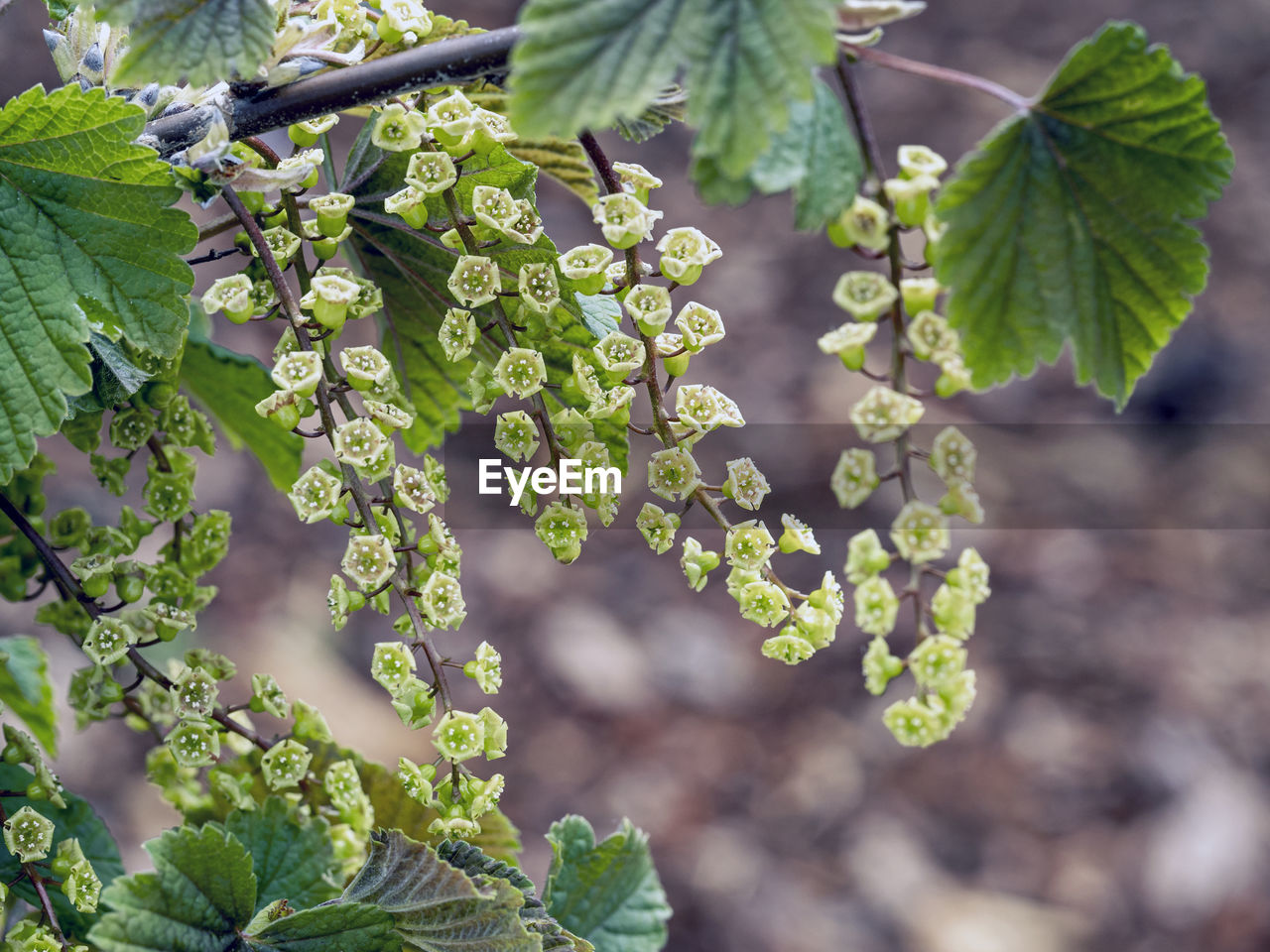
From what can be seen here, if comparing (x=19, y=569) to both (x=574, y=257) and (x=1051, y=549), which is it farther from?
(x=1051, y=549)

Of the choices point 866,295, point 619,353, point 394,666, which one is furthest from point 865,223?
point 394,666

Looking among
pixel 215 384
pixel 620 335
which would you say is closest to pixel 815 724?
pixel 215 384

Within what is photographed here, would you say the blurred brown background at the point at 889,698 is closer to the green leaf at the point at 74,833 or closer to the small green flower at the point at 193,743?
the green leaf at the point at 74,833

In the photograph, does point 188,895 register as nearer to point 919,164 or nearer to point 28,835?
point 28,835

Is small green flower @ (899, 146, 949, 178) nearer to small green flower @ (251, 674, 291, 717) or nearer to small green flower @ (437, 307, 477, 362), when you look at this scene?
small green flower @ (437, 307, 477, 362)

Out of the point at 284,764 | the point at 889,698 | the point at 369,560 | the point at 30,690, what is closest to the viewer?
the point at 369,560

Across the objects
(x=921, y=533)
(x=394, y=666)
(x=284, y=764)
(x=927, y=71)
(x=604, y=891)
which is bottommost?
(x=604, y=891)

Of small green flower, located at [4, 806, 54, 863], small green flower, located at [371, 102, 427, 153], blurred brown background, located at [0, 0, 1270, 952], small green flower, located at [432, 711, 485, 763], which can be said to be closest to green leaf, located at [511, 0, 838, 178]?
small green flower, located at [371, 102, 427, 153]
